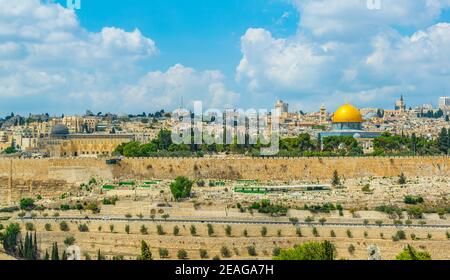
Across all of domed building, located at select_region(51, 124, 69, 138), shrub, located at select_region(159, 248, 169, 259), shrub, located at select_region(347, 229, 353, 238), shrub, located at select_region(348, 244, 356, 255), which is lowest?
shrub, located at select_region(159, 248, 169, 259)

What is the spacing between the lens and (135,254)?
56.6 feet

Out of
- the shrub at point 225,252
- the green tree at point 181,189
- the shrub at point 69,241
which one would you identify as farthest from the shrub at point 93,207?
the shrub at point 225,252

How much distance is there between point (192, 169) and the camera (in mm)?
29234

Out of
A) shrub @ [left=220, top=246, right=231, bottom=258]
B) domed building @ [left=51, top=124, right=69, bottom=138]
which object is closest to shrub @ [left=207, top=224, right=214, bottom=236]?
shrub @ [left=220, top=246, right=231, bottom=258]

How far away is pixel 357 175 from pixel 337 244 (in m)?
11.0

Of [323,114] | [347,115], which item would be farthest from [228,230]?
[323,114]

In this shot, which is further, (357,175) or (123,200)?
(357,175)

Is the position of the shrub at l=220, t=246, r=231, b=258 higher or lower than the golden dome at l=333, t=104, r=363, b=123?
lower

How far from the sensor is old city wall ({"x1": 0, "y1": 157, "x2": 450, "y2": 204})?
28141mm

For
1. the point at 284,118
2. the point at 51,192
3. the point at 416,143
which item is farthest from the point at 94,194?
the point at 284,118

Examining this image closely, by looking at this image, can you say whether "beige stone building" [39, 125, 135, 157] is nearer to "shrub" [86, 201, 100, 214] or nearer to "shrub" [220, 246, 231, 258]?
"shrub" [86, 201, 100, 214]

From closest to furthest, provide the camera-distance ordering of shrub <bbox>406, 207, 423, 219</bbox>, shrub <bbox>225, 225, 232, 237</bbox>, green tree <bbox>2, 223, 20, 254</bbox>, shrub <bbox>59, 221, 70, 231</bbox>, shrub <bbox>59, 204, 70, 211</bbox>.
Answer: green tree <bbox>2, 223, 20, 254</bbox> → shrub <bbox>225, 225, 232, 237</bbox> → shrub <bbox>59, 221, 70, 231</bbox> → shrub <bbox>406, 207, 423, 219</bbox> → shrub <bbox>59, 204, 70, 211</bbox>

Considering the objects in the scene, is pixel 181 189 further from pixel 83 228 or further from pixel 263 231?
pixel 263 231
